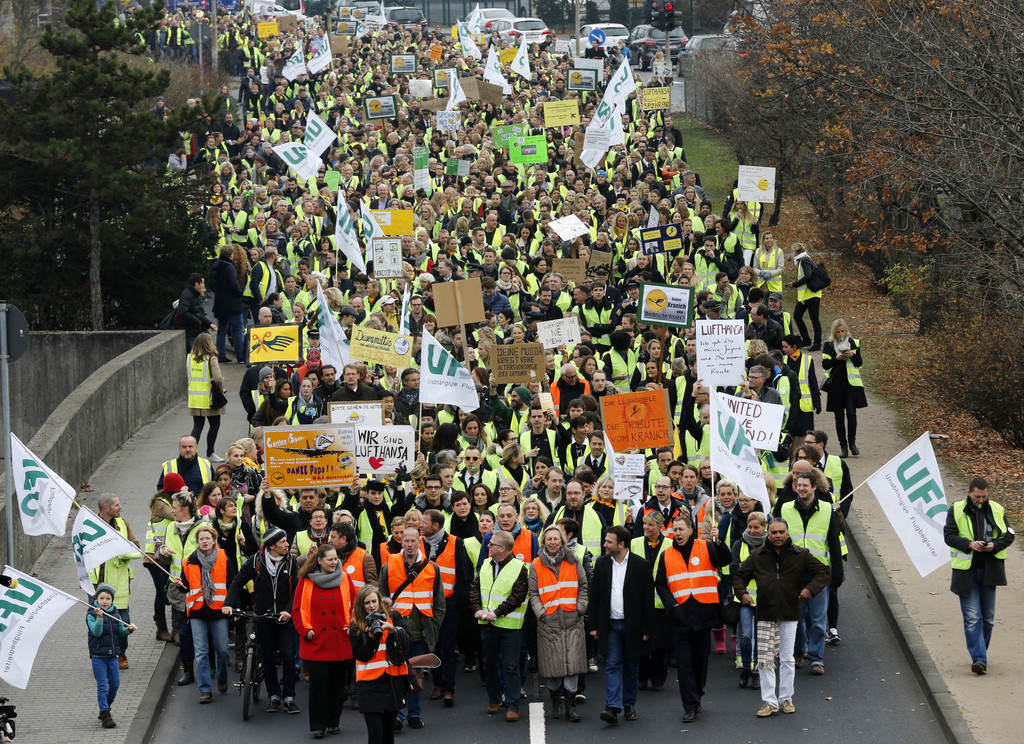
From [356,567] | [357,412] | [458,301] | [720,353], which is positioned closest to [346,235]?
[458,301]

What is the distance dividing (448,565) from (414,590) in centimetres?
43

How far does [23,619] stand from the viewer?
11.8 meters

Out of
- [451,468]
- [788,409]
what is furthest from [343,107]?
[451,468]

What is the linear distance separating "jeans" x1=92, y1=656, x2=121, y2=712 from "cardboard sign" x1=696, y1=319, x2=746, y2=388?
7.13 metres

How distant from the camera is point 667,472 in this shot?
14.7 meters

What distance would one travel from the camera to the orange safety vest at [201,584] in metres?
13.0

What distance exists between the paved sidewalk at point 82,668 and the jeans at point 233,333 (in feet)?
16.0

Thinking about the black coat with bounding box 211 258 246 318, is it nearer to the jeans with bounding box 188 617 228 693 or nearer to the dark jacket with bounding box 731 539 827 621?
the jeans with bounding box 188 617 228 693

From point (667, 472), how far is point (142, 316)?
14710 millimetres

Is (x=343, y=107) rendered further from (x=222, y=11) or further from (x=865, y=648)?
(x=865, y=648)

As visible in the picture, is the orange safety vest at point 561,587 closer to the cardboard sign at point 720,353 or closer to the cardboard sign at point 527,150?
the cardboard sign at point 720,353

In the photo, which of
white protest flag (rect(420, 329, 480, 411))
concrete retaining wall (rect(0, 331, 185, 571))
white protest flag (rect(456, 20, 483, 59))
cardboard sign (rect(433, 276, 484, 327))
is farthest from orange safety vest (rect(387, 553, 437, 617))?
white protest flag (rect(456, 20, 483, 59))

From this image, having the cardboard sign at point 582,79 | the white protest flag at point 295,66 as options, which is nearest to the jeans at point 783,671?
the white protest flag at point 295,66

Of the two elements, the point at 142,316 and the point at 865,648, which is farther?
the point at 142,316
